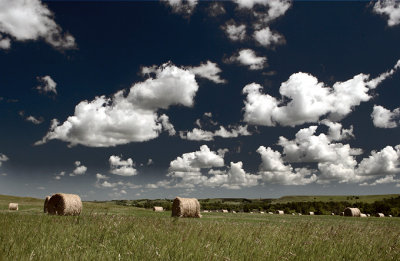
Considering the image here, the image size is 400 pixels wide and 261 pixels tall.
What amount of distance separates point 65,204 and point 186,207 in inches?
490

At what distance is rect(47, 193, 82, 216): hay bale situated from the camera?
29344mm

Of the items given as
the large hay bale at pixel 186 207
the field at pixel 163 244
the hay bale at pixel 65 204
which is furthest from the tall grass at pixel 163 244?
the large hay bale at pixel 186 207

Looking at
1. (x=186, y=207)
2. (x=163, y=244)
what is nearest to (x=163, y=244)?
(x=163, y=244)

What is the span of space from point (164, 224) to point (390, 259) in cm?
518

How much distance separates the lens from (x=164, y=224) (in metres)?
8.12

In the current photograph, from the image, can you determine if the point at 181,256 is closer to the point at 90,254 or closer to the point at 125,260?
the point at 125,260

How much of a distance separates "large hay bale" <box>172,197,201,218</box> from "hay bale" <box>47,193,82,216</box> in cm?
1027

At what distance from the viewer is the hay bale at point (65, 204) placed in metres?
29.3

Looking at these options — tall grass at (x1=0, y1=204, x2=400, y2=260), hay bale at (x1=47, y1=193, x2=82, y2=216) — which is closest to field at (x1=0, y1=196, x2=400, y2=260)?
tall grass at (x1=0, y1=204, x2=400, y2=260)

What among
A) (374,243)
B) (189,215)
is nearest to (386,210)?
(189,215)

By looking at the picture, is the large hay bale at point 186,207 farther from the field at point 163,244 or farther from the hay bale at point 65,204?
the field at point 163,244

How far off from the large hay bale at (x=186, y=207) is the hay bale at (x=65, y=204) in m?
10.3

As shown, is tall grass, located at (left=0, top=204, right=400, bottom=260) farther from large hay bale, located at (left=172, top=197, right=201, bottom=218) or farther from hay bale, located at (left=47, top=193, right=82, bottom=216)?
large hay bale, located at (left=172, top=197, right=201, bottom=218)

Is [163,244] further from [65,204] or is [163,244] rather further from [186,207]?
[186,207]
